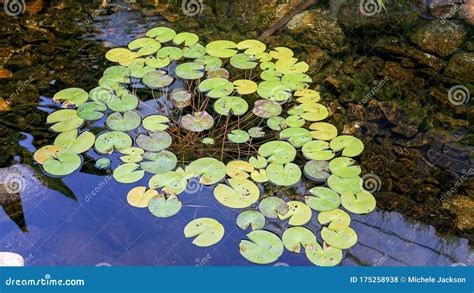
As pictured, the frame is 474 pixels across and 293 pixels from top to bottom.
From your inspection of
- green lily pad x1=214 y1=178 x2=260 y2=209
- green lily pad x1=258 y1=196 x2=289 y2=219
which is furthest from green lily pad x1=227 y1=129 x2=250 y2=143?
green lily pad x1=258 y1=196 x2=289 y2=219

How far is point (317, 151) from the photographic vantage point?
3496mm

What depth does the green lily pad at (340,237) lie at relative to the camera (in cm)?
297

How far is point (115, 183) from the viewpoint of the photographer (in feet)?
10.8

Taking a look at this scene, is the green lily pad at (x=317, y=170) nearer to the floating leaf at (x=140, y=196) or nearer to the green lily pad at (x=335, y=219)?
the green lily pad at (x=335, y=219)

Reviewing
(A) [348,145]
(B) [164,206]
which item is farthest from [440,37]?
(B) [164,206]

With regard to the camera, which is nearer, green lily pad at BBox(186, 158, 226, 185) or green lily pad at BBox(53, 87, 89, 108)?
green lily pad at BBox(186, 158, 226, 185)

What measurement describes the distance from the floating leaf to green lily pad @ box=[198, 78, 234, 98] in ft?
3.23

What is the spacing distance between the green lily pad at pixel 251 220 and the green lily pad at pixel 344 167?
590mm

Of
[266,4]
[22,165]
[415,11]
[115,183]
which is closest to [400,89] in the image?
[415,11]

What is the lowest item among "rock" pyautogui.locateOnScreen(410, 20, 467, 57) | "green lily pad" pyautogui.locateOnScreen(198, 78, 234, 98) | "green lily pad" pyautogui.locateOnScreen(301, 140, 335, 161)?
"green lily pad" pyautogui.locateOnScreen(301, 140, 335, 161)

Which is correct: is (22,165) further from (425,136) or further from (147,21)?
(425,136)

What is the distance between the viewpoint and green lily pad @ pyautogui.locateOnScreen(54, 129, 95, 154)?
3.46m

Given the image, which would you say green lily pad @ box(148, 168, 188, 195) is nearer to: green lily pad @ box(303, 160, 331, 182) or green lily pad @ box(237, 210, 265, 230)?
green lily pad @ box(237, 210, 265, 230)

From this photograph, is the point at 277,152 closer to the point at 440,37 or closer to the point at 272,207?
the point at 272,207
